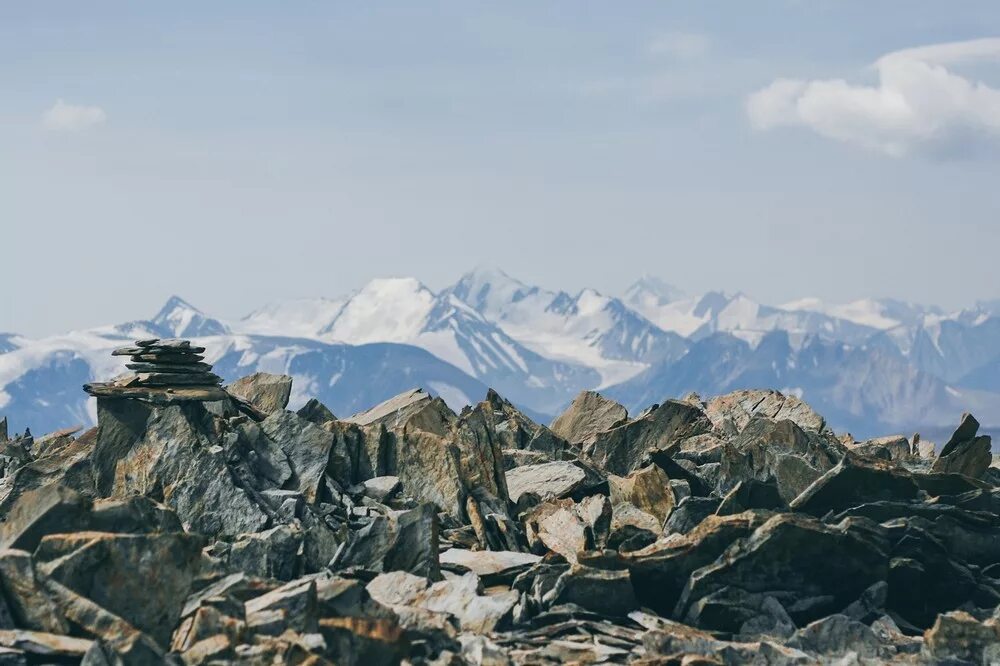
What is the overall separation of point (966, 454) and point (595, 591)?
2107 cm

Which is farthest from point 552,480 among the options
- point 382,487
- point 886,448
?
point 886,448

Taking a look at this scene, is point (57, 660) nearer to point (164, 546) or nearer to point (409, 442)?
point (164, 546)

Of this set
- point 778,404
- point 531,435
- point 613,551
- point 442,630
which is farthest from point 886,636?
point 778,404

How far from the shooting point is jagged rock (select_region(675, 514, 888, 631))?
110 feet

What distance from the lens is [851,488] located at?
39.4m

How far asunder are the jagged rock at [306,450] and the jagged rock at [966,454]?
20.1 metres

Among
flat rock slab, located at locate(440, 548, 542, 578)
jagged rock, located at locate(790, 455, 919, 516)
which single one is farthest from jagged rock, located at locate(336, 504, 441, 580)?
jagged rock, located at locate(790, 455, 919, 516)

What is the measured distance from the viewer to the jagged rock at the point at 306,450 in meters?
39.2

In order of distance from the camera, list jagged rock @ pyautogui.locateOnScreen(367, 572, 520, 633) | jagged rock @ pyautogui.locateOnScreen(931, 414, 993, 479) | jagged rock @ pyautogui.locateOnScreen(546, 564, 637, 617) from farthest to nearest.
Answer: jagged rock @ pyautogui.locateOnScreen(931, 414, 993, 479)
jagged rock @ pyautogui.locateOnScreen(546, 564, 637, 617)
jagged rock @ pyautogui.locateOnScreen(367, 572, 520, 633)

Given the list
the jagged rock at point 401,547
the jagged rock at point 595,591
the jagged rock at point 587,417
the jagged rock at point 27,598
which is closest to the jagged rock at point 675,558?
the jagged rock at point 595,591

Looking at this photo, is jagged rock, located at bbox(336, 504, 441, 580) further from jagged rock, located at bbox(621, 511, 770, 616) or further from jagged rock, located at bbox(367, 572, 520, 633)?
jagged rock, located at bbox(621, 511, 770, 616)

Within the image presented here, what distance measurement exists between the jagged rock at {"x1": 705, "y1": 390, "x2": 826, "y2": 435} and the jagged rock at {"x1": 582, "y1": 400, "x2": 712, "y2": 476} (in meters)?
2.10

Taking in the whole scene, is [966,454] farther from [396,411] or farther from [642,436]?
[396,411]

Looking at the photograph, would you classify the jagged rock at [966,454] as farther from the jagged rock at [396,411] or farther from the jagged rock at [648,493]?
the jagged rock at [396,411]
